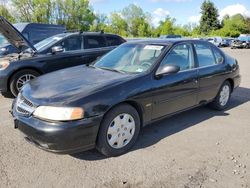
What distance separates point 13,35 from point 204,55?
446cm

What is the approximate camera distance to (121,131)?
384 centimetres

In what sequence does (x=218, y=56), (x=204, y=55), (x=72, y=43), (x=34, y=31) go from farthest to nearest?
(x=34, y=31)
(x=72, y=43)
(x=218, y=56)
(x=204, y=55)

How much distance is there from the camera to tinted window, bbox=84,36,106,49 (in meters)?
7.94

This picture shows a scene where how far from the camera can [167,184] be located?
319 cm

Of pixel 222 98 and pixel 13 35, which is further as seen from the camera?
pixel 13 35

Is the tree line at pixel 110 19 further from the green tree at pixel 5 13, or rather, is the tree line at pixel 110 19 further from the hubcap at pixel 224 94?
the hubcap at pixel 224 94

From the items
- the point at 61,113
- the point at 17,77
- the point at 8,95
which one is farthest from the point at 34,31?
the point at 61,113

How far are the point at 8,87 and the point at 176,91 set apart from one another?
4006mm

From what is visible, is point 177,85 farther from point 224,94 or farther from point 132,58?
point 224,94

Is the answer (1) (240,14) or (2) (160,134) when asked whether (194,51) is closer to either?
(2) (160,134)

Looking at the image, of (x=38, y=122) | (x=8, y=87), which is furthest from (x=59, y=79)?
(x=8, y=87)

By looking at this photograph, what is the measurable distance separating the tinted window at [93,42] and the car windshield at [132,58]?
2937mm

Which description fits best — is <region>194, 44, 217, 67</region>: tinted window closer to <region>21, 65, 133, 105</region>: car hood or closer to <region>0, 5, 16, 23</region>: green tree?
<region>21, 65, 133, 105</region>: car hood

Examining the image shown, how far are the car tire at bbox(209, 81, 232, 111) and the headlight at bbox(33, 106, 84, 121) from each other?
3352mm
